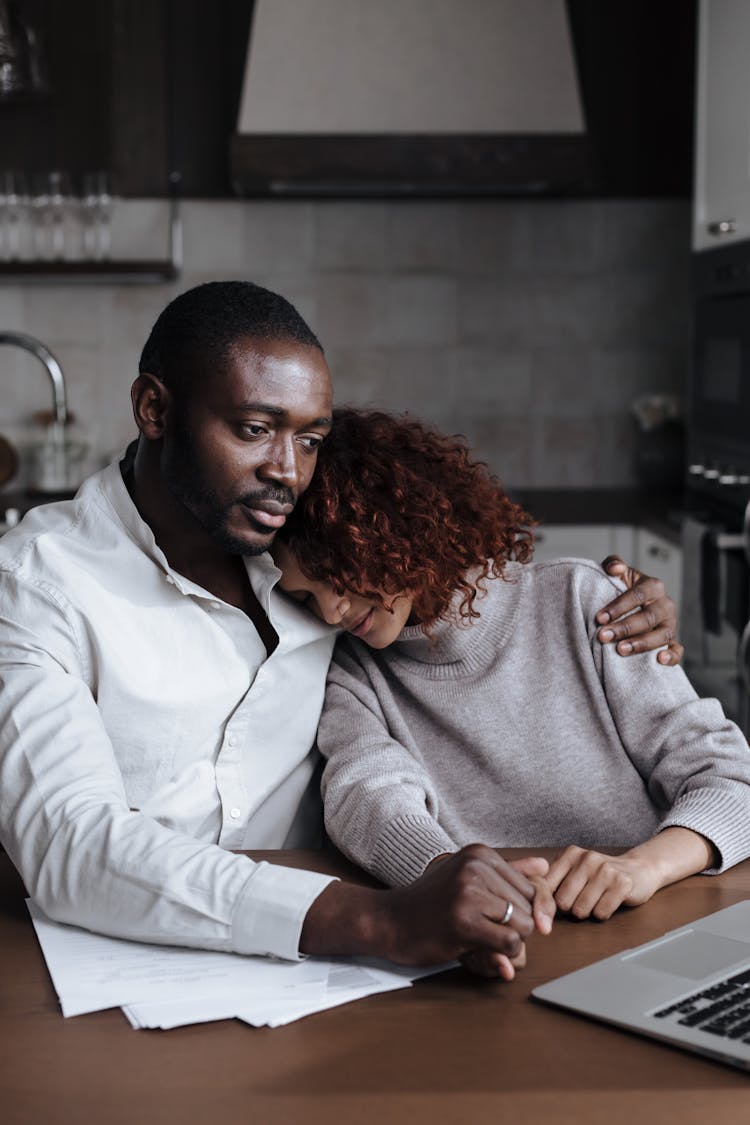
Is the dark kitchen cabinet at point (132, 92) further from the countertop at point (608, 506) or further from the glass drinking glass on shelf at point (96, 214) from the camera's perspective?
the countertop at point (608, 506)

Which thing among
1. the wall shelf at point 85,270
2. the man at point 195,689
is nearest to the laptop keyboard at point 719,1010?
the man at point 195,689

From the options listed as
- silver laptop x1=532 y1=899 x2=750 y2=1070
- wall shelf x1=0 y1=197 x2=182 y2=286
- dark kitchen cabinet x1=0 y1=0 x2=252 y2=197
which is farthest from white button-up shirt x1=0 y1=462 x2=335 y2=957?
dark kitchen cabinet x1=0 y1=0 x2=252 y2=197

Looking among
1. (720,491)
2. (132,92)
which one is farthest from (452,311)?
(720,491)

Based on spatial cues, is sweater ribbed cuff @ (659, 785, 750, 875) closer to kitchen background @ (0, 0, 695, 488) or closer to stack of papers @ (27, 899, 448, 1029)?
stack of papers @ (27, 899, 448, 1029)

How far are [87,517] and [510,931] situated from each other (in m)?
0.62

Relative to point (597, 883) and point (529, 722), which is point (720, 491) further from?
point (597, 883)

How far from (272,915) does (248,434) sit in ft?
1.49

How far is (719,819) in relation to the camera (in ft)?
4.22

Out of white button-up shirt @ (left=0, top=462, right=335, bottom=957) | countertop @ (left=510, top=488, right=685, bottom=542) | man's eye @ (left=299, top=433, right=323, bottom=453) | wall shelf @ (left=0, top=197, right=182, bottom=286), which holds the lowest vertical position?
countertop @ (left=510, top=488, right=685, bottom=542)

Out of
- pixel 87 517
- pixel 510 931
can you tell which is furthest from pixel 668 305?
pixel 510 931

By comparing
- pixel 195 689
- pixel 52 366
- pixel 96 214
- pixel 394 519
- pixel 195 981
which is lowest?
pixel 195 981

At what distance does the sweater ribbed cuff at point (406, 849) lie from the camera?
4.03 feet

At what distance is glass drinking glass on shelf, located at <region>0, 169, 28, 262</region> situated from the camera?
3.59 metres

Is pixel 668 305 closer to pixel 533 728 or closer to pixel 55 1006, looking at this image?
pixel 533 728
